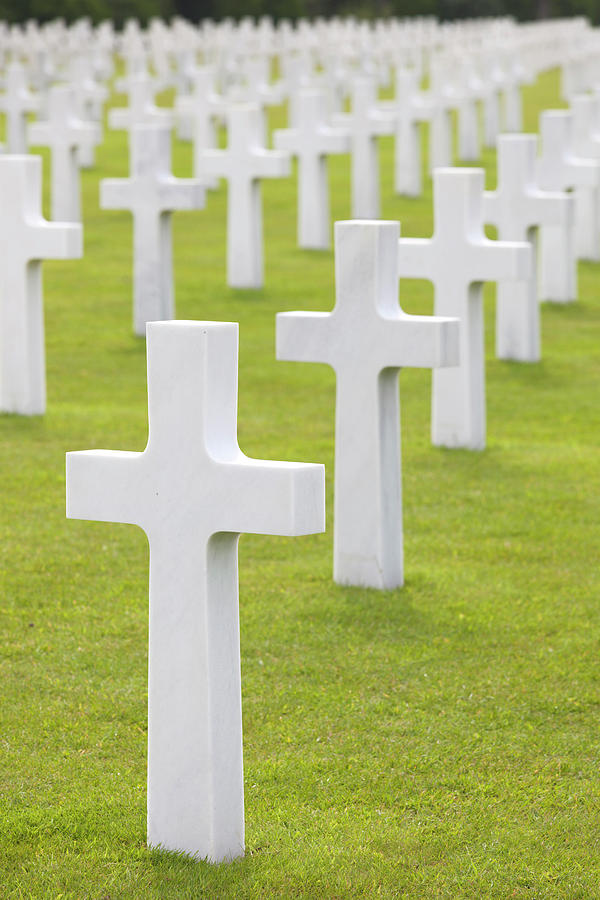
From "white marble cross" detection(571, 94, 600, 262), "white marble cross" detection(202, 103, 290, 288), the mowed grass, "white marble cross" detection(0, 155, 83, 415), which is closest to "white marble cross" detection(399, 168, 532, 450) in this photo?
the mowed grass

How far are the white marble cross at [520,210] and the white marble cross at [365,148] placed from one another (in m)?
5.94

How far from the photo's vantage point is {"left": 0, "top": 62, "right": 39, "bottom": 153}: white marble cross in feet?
58.7

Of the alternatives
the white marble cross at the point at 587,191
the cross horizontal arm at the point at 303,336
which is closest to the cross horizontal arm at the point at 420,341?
the cross horizontal arm at the point at 303,336

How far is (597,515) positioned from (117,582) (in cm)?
216

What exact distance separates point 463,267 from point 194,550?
13.4ft

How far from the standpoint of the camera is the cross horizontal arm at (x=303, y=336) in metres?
5.41

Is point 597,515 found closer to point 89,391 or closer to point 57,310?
point 89,391

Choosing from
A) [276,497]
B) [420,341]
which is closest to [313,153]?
[420,341]

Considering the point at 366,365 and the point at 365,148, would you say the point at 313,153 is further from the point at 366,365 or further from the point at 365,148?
the point at 366,365

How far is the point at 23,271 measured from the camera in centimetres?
790

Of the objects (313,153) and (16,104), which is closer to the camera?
(313,153)

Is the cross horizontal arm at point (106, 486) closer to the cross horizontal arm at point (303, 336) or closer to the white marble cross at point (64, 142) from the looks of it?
the cross horizontal arm at point (303, 336)

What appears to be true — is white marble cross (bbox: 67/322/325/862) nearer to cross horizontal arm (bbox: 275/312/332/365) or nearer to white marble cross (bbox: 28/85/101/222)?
cross horizontal arm (bbox: 275/312/332/365)

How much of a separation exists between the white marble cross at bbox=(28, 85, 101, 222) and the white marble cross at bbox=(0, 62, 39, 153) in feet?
12.2
